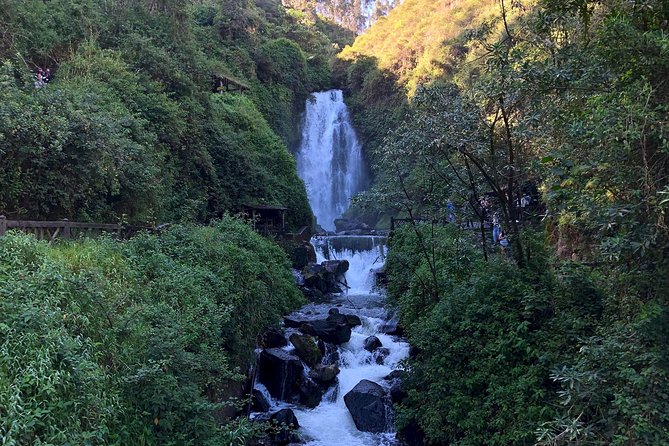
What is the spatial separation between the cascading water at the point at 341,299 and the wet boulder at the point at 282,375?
50mm

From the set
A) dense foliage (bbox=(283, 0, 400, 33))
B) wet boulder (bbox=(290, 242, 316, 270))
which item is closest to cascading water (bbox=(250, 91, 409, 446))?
wet boulder (bbox=(290, 242, 316, 270))

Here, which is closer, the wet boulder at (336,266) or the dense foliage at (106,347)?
the dense foliage at (106,347)

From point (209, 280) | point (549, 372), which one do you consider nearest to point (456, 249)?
point (549, 372)

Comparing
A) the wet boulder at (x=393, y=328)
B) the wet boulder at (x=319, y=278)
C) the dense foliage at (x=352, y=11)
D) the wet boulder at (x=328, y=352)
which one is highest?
the dense foliage at (x=352, y=11)

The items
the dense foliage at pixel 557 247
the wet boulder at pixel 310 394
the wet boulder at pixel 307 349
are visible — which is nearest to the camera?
the dense foliage at pixel 557 247

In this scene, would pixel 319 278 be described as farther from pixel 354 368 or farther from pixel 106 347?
pixel 106 347

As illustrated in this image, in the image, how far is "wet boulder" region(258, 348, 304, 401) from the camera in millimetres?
10258

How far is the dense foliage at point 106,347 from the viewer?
4098mm

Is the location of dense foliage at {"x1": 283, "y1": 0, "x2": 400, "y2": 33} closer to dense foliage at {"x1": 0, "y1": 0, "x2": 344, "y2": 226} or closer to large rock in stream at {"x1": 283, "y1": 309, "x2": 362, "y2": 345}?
dense foliage at {"x1": 0, "y1": 0, "x2": 344, "y2": 226}

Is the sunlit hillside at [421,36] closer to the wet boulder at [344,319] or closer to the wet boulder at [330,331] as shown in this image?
the wet boulder at [344,319]

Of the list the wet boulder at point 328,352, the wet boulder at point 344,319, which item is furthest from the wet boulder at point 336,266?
the wet boulder at point 328,352

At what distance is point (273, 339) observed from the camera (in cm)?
1155

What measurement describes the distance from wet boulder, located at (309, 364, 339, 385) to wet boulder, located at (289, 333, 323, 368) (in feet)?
0.77

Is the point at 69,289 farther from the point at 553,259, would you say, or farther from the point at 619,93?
the point at 553,259
